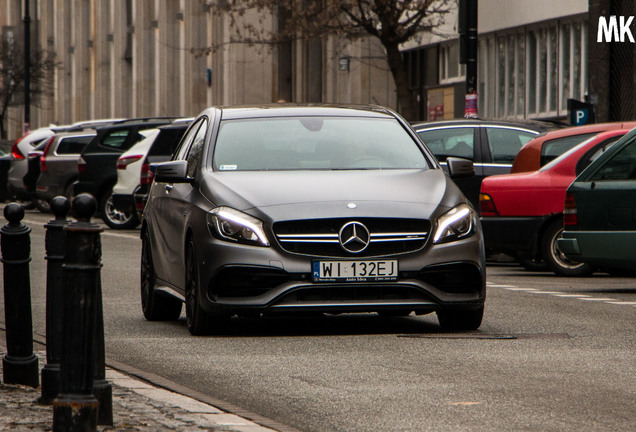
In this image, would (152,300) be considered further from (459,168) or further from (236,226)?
(459,168)

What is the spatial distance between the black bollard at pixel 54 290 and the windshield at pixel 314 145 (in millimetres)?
3825

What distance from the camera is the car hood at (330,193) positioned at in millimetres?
9688

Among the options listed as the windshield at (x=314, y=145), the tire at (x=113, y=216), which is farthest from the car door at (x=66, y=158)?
the windshield at (x=314, y=145)

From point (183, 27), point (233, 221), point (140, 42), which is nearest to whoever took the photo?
point (233, 221)

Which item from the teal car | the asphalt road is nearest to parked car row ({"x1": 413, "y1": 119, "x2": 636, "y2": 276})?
the teal car

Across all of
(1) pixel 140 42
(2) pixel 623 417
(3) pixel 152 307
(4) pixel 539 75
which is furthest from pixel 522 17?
(1) pixel 140 42

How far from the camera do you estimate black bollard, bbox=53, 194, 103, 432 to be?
5.71 metres

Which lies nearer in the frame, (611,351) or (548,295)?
(611,351)

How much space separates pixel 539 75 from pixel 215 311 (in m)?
26.9

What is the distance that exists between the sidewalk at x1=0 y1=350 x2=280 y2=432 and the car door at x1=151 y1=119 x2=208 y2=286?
2.97m

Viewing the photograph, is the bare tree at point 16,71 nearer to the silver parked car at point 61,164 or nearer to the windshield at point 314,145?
the silver parked car at point 61,164

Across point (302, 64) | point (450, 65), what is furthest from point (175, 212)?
point (302, 64)

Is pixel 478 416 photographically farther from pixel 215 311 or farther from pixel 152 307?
pixel 152 307

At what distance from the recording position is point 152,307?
11547mm
